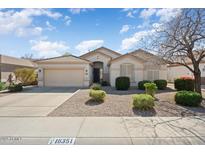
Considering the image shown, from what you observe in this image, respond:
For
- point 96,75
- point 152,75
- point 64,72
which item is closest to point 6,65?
point 96,75

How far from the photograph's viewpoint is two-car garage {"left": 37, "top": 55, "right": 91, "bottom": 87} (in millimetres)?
20391

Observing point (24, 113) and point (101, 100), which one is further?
point (101, 100)

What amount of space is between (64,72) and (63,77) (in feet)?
1.83

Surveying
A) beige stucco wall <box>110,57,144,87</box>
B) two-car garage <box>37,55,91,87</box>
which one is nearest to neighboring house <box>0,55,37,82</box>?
two-car garage <box>37,55,91,87</box>

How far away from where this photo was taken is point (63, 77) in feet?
67.5

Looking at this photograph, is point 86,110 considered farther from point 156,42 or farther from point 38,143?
point 156,42

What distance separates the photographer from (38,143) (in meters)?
4.98

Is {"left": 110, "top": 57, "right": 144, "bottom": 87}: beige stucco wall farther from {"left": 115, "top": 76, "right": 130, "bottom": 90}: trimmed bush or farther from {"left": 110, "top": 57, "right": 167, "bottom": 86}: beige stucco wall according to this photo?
{"left": 115, "top": 76, "right": 130, "bottom": 90}: trimmed bush

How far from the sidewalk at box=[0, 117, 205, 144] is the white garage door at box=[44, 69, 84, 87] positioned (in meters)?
13.3

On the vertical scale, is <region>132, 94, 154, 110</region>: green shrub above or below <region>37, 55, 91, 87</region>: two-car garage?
below

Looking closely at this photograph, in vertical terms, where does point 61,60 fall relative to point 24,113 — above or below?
above
